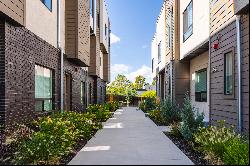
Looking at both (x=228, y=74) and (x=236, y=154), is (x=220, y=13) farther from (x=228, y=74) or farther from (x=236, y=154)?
(x=236, y=154)

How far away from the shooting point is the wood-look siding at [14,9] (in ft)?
28.3

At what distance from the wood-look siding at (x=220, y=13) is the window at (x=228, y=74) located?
3.35 ft

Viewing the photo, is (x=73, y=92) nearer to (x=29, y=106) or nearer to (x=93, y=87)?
A: (x=29, y=106)

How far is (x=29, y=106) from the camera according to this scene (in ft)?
37.5

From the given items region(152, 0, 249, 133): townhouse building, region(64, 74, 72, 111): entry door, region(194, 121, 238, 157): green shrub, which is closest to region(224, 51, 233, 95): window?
region(152, 0, 249, 133): townhouse building

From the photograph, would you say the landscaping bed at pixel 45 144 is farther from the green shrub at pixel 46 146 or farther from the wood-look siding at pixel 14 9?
the wood-look siding at pixel 14 9

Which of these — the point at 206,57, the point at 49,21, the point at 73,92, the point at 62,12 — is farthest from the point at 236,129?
the point at 73,92

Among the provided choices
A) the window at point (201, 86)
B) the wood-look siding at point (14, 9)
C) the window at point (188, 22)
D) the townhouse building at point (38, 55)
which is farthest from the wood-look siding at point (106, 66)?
the wood-look siding at point (14, 9)

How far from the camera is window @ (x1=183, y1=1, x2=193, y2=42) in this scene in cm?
1769

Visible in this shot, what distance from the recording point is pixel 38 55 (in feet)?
41.9

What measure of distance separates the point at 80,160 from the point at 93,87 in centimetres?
2414

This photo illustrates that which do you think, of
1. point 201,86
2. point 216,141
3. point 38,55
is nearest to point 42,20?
point 38,55

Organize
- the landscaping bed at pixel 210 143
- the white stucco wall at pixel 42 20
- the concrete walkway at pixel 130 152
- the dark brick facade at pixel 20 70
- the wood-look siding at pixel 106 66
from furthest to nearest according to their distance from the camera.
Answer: the wood-look siding at pixel 106 66, the white stucco wall at pixel 42 20, the dark brick facade at pixel 20 70, the concrete walkway at pixel 130 152, the landscaping bed at pixel 210 143

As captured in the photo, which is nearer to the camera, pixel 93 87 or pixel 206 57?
pixel 206 57
